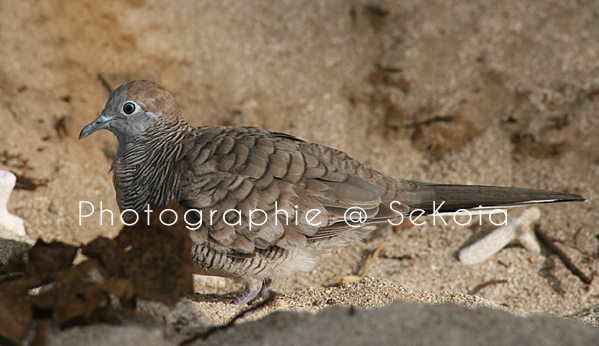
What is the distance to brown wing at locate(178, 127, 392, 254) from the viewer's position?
3.37 meters

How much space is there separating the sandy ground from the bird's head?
1.23 m

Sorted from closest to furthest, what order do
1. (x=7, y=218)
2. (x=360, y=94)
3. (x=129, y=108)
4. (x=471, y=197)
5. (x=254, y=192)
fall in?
(x=254, y=192) → (x=471, y=197) → (x=129, y=108) → (x=7, y=218) → (x=360, y=94)

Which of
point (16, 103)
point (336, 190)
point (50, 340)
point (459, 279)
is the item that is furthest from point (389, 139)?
point (50, 340)

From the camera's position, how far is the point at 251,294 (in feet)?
12.2

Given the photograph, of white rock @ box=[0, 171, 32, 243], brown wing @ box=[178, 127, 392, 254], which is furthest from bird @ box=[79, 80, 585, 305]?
white rock @ box=[0, 171, 32, 243]

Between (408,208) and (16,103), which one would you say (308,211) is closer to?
(408,208)

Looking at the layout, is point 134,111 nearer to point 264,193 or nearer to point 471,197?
point 264,193

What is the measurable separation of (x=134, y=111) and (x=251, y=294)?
1.46 metres

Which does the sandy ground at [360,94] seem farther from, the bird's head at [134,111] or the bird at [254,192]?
the bird's head at [134,111]

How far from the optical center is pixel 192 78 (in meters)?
5.97

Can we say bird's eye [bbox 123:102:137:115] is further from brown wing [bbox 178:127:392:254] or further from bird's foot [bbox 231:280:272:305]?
bird's foot [bbox 231:280:272:305]

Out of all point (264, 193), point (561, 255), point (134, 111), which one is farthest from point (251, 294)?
point (561, 255)

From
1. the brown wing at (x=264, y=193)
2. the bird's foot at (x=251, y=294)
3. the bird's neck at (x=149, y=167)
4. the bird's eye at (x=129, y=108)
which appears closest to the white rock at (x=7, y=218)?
the bird's neck at (x=149, y=167)

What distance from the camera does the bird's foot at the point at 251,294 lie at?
3.66m
